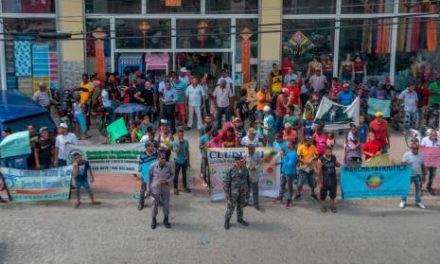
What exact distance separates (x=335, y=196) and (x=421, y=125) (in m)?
7.37

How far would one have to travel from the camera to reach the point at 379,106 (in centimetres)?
1839

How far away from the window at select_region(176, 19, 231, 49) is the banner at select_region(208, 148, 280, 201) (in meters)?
8.52

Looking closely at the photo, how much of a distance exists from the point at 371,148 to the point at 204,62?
8.84 metres

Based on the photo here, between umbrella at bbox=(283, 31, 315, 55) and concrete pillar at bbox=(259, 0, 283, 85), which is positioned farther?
umbrella at bbox=(283, 31, 315, 55)

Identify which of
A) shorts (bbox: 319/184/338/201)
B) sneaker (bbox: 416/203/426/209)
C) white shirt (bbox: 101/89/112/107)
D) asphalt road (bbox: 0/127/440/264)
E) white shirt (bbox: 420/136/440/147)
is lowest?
asphalt road (bbox: 0/127/440/264)

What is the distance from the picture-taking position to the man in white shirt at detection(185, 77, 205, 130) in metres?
18.5

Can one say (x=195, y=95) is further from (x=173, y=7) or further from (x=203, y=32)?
(x=173, y=7)

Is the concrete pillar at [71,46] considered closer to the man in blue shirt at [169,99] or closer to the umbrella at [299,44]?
the man in blue shirt at [169,99]

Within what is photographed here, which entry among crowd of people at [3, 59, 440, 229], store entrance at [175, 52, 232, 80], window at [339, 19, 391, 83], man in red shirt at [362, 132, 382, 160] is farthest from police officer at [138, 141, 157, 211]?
window at [339, 19, 391, 83]

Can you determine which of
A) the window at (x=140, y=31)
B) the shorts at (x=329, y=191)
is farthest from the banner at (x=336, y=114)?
the window at (x=140, y=31)

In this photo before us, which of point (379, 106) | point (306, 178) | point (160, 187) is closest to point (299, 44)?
point (379, 106)

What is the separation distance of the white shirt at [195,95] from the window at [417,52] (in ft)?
24.7

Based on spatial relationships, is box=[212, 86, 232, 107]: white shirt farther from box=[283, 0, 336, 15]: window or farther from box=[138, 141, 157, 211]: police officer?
box=[138, 141, 157, 211]: police officer

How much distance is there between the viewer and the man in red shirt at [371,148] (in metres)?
13.5
